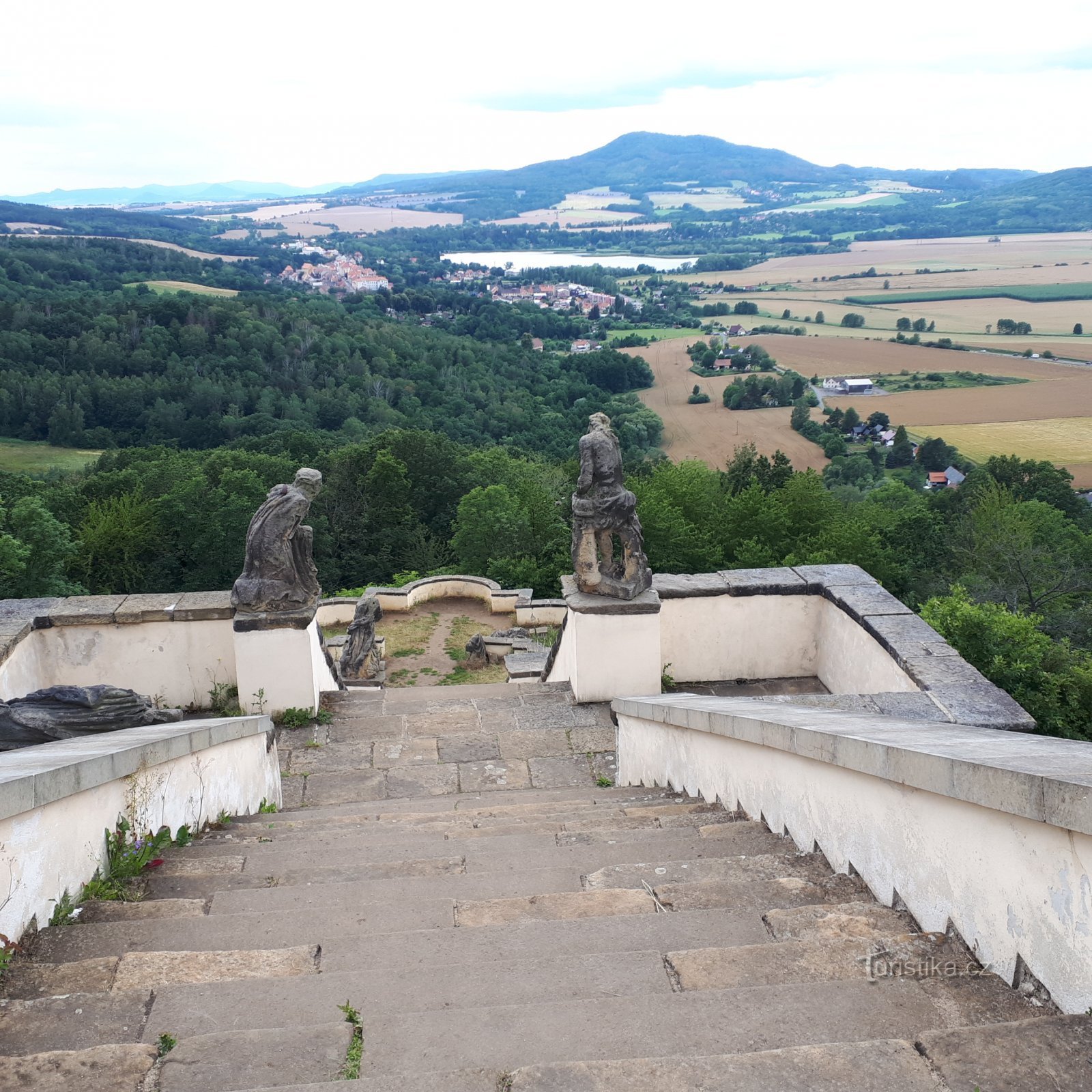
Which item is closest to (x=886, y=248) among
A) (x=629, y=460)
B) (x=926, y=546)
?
(x=629, y=460)

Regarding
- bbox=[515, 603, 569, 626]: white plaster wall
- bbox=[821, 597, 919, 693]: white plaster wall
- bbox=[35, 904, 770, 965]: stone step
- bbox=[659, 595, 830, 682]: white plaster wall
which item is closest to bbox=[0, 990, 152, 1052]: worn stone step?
bbox=[35, 904, 770, 965]: stone step

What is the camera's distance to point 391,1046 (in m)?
2.45

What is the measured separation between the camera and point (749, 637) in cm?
880

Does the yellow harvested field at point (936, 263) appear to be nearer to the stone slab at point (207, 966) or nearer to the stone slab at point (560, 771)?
the stone slab at point (560, 771)

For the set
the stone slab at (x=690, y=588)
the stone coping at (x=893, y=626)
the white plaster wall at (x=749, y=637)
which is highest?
the stone coping at (x=893, y=626)

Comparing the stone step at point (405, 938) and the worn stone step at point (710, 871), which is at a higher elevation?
the stone step at point (405, 938)

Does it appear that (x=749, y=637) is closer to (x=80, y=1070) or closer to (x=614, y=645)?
(x=614, y=645)

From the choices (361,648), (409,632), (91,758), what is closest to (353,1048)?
(91,758)

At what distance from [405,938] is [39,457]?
73973 mm

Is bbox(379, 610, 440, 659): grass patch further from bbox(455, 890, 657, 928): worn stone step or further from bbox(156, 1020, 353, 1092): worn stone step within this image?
bbox(156, 1020, 353, 1092): worn stone step

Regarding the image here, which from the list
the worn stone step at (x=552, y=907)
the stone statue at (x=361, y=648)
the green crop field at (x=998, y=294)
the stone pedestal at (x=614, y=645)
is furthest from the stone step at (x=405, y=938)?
the green crop field at (x=998, y=294)

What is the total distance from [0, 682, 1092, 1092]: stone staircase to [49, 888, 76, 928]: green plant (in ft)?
→ 0.27

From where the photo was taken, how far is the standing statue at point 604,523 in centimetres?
808

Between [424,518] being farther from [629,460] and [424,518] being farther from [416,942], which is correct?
[416,942]
